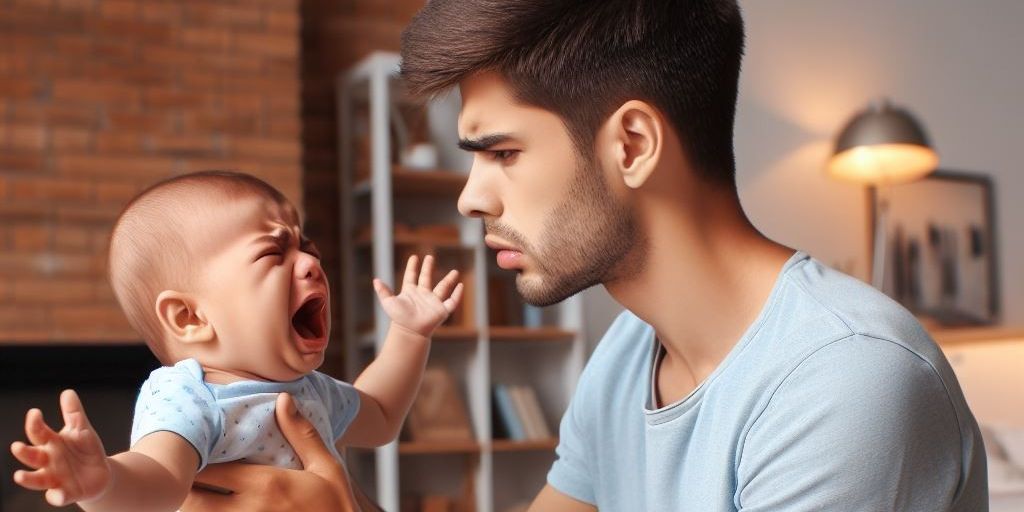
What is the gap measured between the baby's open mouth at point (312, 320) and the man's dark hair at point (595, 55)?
302mm

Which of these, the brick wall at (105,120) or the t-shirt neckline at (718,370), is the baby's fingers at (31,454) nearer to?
the t-shirt neckline at (718,370)

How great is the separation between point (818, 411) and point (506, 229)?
43 cm

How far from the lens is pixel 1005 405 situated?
161 inches

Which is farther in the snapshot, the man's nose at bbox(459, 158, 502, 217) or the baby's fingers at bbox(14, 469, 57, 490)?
the man's nose at bbox(459, 158, 502, 217)

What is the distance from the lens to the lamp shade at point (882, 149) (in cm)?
505

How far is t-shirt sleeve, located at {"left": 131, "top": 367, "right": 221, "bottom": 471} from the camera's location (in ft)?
3.84

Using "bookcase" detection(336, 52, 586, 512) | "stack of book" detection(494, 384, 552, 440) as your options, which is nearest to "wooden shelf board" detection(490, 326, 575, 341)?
"bookcase" detection(336, 52, 586, 512)

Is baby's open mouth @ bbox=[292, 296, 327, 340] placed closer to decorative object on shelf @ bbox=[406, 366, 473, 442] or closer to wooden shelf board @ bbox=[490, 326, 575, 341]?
decorative object on shelf @ bbox=[406, 366, 473, 442]

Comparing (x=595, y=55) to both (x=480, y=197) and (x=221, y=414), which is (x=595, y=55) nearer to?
(x=480, y=197)

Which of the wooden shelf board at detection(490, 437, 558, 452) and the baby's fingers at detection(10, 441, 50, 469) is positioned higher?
the baby's fingers at detection(10, 441, 50, 469)

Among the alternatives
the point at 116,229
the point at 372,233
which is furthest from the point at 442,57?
the point at 372,233

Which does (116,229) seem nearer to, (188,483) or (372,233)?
(188,483)

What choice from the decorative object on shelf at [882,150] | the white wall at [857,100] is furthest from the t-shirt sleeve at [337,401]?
the decorative object on shelf at [882,150]

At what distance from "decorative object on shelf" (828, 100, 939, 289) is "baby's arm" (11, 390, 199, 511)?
4368mm
